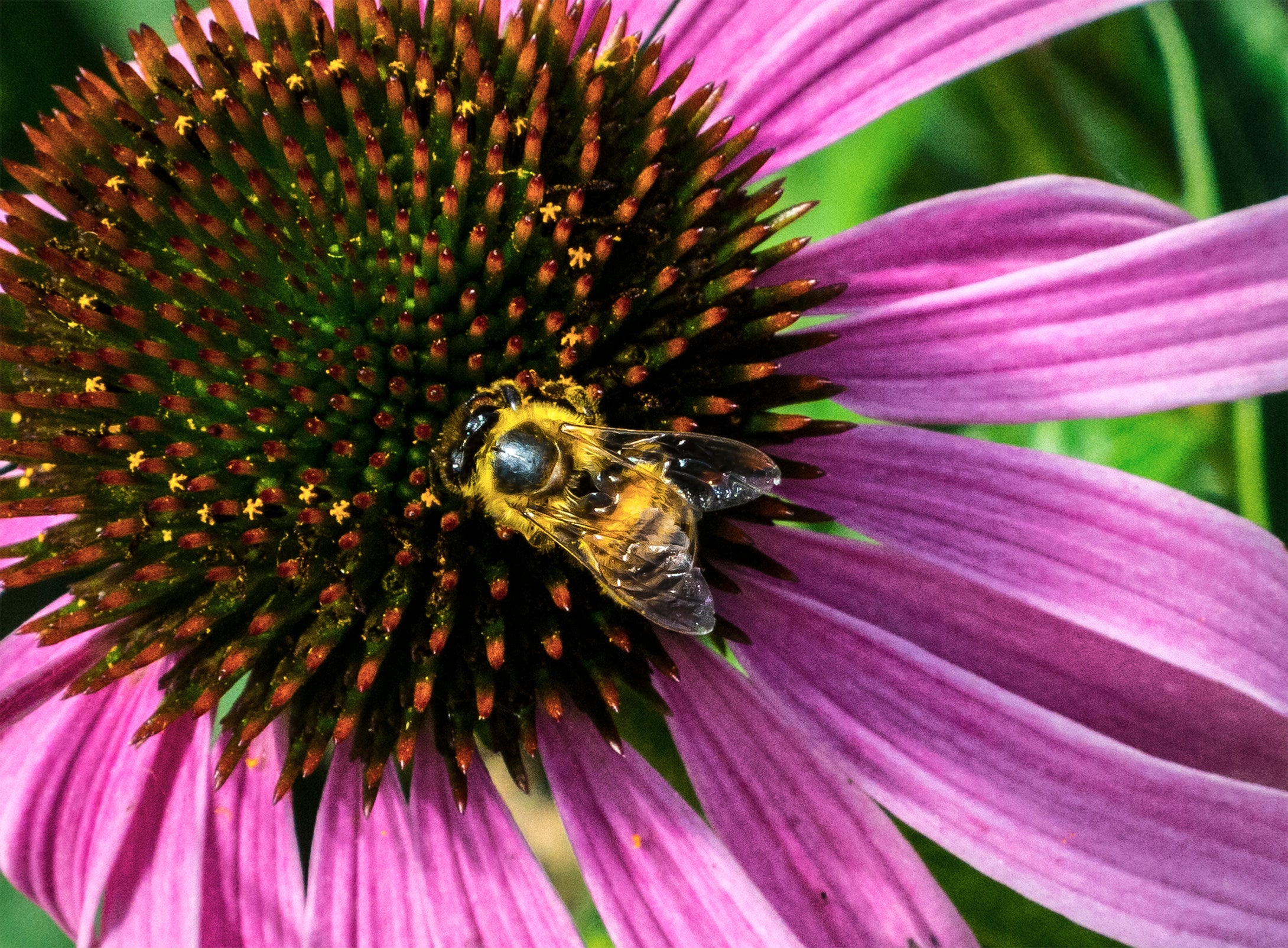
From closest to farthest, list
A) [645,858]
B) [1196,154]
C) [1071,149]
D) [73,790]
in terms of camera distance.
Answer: [645,858] < [73,790] < [1196,154] < [1071,149]

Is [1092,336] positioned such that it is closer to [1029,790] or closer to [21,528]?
[1029,790]

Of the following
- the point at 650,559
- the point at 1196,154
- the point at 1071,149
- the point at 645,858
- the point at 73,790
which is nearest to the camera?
the point at 650,559

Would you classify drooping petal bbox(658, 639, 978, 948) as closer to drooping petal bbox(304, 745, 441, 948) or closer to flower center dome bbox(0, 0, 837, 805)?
flower center dome bbox(0, 0, 837, 805)

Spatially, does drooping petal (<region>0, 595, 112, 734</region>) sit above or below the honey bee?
below

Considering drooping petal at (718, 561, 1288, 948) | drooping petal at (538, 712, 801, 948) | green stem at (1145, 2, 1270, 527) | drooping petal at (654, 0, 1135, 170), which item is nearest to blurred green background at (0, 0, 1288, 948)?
green stem at (1145, 2, 1270, 527)

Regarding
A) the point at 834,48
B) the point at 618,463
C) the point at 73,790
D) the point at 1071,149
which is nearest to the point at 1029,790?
the point at 618,463

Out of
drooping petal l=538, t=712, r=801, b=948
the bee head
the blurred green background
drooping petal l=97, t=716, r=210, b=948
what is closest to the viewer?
the bee head

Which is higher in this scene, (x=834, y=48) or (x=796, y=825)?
(x=834, y=48)

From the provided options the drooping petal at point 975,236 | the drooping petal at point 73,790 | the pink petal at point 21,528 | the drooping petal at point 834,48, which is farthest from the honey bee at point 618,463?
the pink petal at point 21,528
